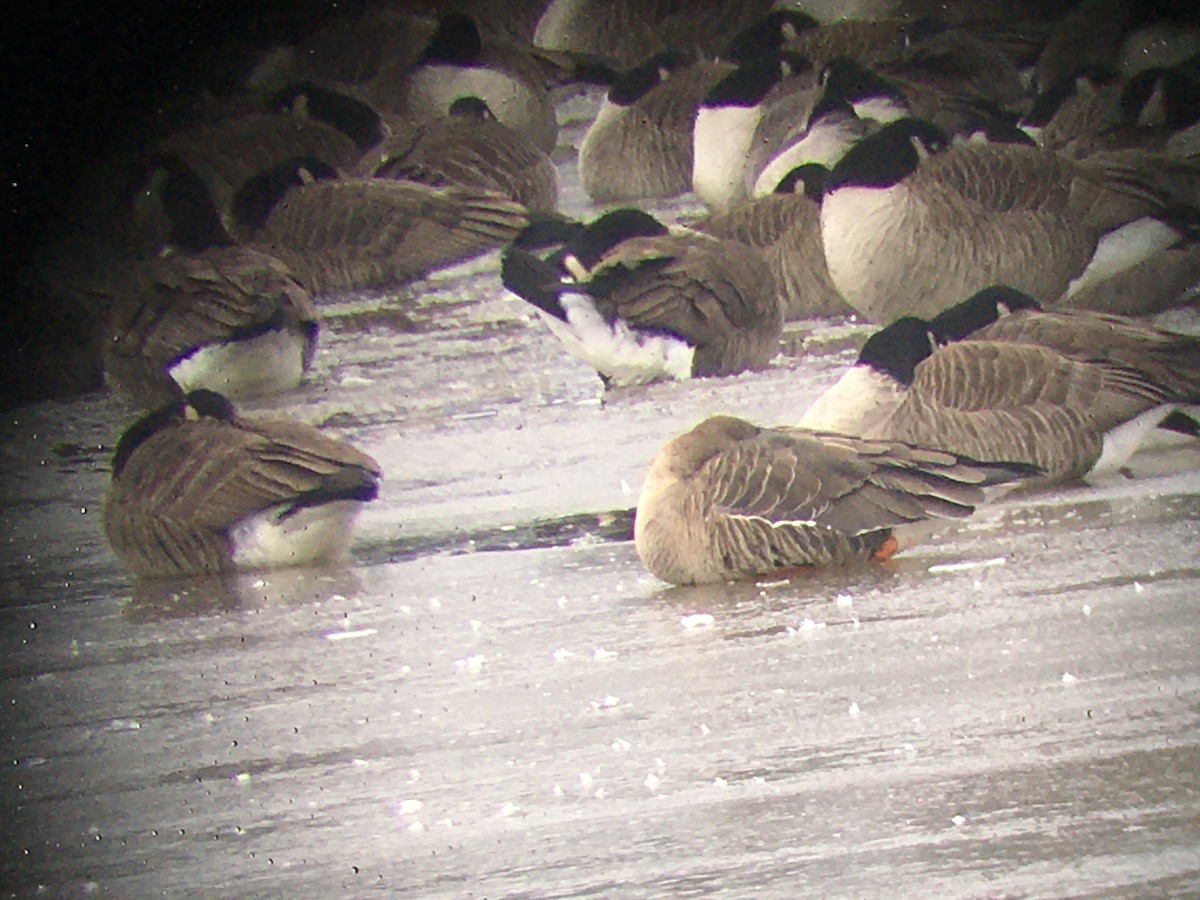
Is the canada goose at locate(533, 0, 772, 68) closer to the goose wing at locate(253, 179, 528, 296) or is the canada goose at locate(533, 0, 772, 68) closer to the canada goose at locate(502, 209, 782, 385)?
the goose wing at locate(253, 179, 528, 296)

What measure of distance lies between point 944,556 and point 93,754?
238 centimetres

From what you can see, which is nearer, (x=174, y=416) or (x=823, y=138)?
(x=174, y=416)

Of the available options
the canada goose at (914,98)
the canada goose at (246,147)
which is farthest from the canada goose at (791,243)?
the canada goose at (246,147)

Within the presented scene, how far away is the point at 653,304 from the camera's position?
307 inches

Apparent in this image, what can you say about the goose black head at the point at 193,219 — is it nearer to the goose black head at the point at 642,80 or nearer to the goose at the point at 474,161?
the goose at the point at 474,161

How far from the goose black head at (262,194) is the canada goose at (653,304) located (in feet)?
10.6

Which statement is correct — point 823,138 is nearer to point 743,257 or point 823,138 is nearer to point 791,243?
point 791,243

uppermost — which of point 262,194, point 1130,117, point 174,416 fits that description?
point 1130,117

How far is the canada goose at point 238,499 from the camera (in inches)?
230

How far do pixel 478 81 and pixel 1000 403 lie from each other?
346 inches

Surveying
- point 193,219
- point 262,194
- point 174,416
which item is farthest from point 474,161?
point 174,416

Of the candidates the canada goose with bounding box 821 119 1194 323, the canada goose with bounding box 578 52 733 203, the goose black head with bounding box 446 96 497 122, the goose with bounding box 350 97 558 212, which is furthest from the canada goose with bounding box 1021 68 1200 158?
the goose black head with bounding box 446 96 497 122

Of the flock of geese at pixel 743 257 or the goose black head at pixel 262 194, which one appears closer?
the flock of geese at pixel 743 257

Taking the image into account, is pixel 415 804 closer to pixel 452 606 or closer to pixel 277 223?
pixel 452 606
